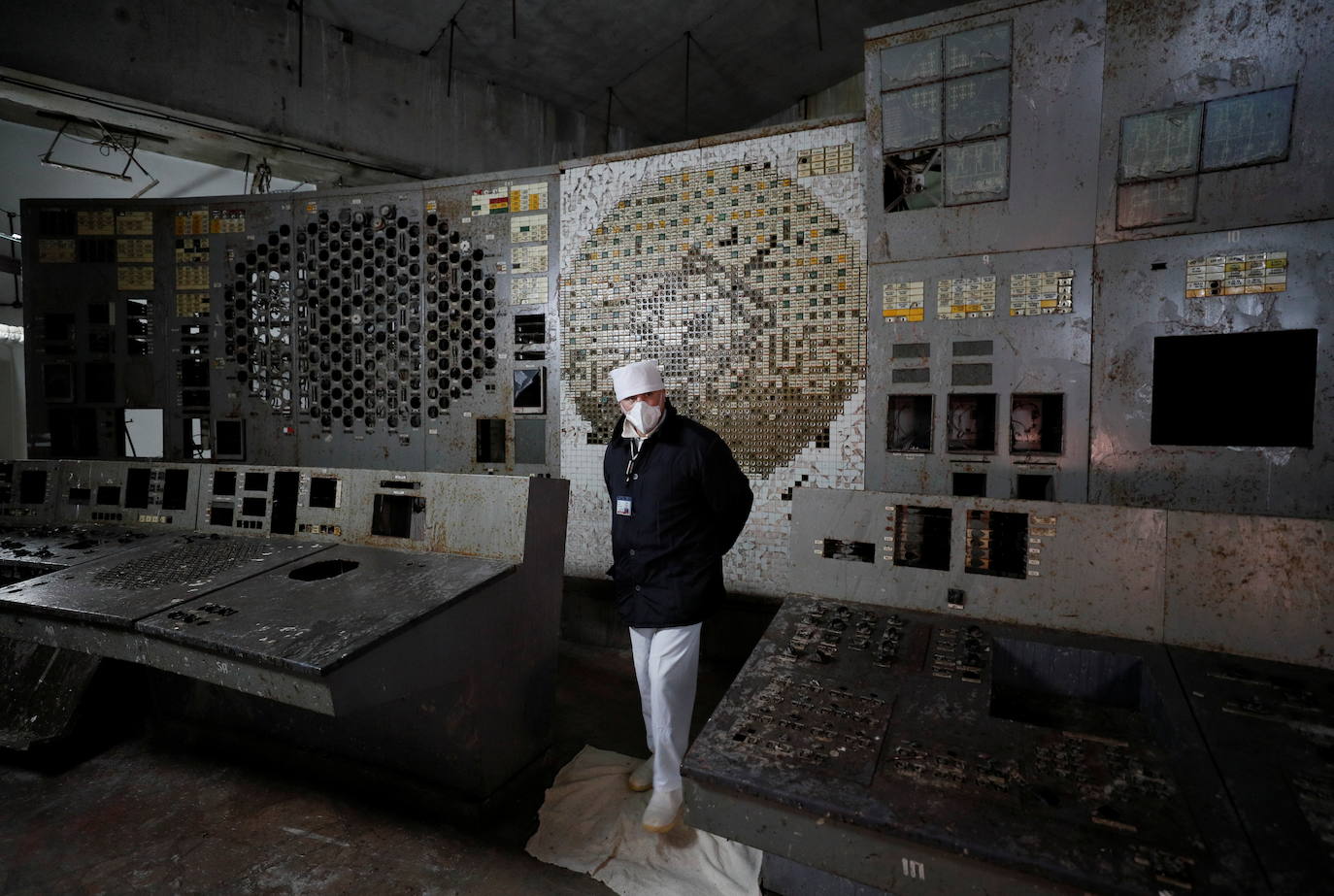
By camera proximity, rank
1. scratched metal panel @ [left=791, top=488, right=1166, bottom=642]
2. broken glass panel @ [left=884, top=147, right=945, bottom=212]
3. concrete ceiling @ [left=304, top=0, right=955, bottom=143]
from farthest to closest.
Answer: concrete ceiling @ [left=304, top=0, right=955, bottom=143]
broken glass panel @ [left=884, top=147, right=945, bottom=212]
scratched metal panel @ [left=791, top=488, right=1166, bottom=642]

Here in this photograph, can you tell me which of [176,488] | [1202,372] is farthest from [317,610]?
[1202,372]

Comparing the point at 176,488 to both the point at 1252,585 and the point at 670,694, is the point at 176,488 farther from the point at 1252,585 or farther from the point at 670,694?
the point at 1252,585

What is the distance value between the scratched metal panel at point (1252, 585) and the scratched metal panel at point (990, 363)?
3.65ft

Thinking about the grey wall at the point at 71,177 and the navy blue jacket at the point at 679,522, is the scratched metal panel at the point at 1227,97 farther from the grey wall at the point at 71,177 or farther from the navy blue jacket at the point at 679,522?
the grey wall at the point at 71,177

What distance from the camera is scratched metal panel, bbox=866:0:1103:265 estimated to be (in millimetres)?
2516

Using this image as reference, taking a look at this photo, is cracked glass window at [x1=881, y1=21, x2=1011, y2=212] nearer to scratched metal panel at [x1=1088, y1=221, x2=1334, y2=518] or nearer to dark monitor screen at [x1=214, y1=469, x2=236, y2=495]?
scratched metal panel at [x1=1088, y1=221, x2=1334, y2=518]

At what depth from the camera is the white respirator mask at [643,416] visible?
2238 millimetres

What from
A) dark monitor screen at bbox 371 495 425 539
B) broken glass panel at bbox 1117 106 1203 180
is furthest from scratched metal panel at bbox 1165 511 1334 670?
dark monitor screen at bbox 371 495 425 539

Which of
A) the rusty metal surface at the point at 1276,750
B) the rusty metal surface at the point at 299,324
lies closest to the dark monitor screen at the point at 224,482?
the rusty metal surface at the point at 299,324

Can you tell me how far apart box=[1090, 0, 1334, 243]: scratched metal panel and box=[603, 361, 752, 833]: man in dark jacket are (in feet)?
6.18

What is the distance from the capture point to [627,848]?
2.01 m

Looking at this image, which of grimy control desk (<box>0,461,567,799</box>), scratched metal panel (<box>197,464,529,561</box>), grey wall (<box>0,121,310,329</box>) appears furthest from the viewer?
grey wall (<box>0,121,310,329</box>)

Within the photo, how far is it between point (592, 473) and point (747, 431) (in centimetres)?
93

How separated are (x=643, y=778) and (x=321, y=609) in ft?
4.16
